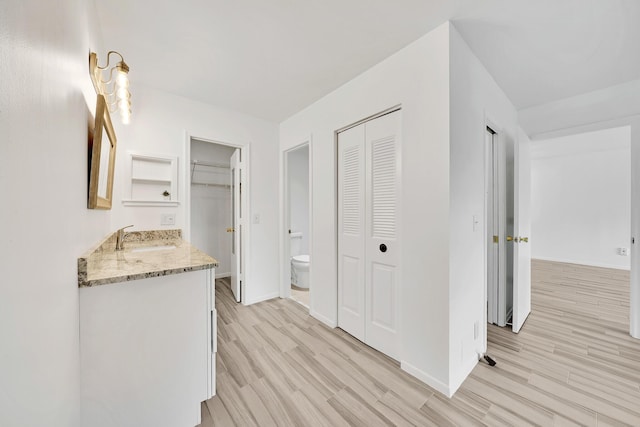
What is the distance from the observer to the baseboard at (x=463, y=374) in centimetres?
152

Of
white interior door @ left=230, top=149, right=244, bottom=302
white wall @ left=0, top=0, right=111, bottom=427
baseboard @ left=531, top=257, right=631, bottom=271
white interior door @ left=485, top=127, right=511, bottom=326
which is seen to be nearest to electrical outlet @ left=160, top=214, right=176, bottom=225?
white interior door @ left=230, top=149, right=244, bottom=302

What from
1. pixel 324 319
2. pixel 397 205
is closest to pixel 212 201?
pixel 324 319

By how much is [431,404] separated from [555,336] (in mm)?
1712

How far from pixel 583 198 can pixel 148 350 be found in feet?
24.2

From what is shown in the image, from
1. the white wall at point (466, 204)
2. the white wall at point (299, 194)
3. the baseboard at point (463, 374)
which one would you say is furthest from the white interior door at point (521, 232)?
the white wall at point (299, 194)

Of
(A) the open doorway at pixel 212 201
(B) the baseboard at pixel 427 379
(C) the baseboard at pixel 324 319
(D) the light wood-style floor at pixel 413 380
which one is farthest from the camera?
(A) the open doorway at pixel 212 201

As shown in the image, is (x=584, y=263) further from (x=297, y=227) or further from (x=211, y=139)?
(x=211, y=139)

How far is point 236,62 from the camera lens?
1.95m

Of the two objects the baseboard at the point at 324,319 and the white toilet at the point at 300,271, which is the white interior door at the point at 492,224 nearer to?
the baseboard at the point at 324,319

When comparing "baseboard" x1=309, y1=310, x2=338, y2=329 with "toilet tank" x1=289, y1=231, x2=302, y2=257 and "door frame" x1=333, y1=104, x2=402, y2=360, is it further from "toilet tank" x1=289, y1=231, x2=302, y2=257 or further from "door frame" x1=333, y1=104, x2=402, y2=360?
"toilet tank" x1=289, y1=231, x2=302, y2=257

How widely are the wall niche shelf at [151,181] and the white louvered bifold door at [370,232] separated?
1.77m

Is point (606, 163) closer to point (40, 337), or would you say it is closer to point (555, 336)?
point (555, 336)

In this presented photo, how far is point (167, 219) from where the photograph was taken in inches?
95.6

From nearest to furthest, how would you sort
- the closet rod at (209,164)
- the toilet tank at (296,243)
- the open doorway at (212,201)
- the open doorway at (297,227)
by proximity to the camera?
the open doorway at (297,227), the closet rod at (209,164), the open doorway at (212,201), the toilet tank at (296,243)
